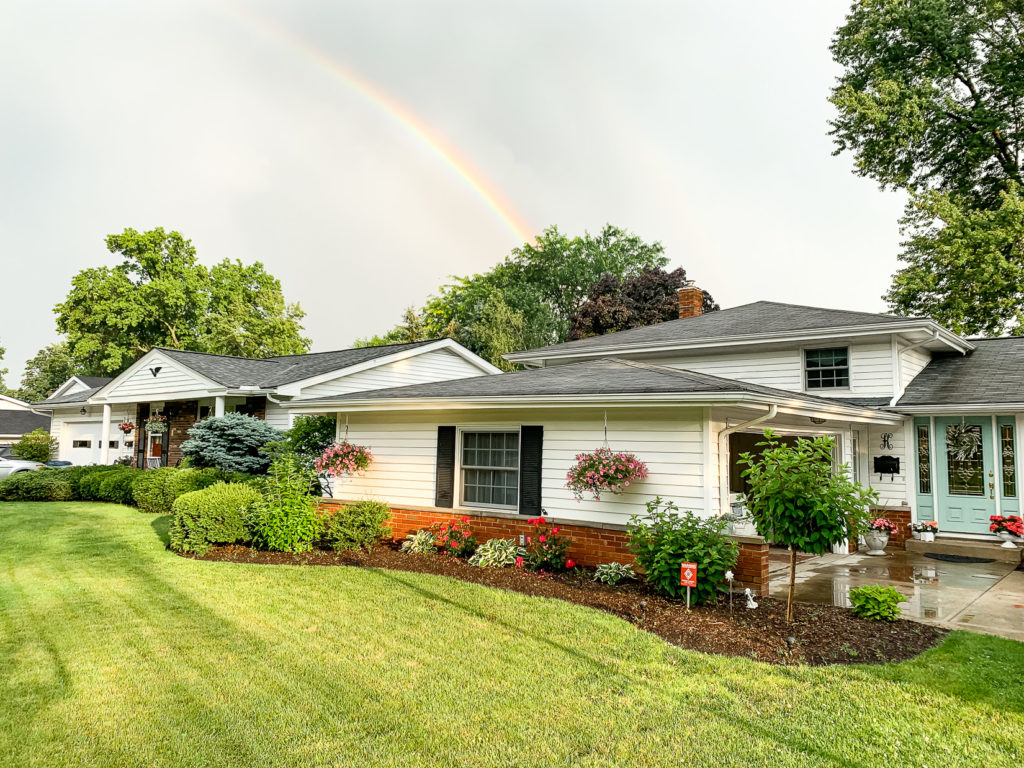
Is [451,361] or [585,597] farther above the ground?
[451,361]

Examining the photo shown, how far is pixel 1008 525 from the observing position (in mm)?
10906

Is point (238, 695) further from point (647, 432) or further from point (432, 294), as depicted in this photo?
point (432, 294)

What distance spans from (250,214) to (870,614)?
2737 cm

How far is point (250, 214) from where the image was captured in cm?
2655

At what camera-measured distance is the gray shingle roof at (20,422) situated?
37.2 metres

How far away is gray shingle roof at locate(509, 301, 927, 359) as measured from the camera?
41.2 ft

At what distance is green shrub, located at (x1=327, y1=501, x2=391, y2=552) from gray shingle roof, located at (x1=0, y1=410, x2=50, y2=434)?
38.7m

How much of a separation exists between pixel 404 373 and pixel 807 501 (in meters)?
14.1

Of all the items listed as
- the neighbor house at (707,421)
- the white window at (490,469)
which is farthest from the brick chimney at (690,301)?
the white window at (490,469)

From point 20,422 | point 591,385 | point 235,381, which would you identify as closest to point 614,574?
point 591,385

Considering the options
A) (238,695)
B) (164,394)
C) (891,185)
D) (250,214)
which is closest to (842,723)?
(238,695)

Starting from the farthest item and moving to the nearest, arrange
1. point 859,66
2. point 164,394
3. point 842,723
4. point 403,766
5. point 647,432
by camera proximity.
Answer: point 859,66 → point 164,394 → point 647,432 → point 842,723 → point 403,766

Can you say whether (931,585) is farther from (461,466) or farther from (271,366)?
(271,366)

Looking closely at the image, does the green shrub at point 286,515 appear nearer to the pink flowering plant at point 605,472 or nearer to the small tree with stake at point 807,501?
the pink flowering plant at point 605,472
